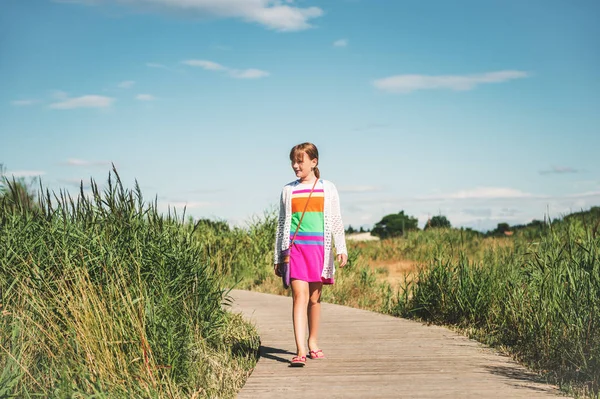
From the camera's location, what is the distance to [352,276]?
43.1ft

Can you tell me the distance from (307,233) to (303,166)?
0.63m

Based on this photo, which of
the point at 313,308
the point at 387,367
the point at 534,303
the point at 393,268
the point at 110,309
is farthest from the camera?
the point at 393,268

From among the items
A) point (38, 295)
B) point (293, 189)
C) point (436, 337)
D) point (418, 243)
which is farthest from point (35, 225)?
point (418, 243)

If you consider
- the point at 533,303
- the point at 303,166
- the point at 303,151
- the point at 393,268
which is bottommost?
the point at 393,268

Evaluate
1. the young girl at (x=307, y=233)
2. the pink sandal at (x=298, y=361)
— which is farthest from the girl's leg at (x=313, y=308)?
the pink sandal at (x=298, y=361)

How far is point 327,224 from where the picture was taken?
6.13 m

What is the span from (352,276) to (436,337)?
5843 millimetres

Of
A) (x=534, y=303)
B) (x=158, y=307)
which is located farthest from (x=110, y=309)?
(x=534, y=303)

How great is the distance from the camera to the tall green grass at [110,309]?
5191 millimetres

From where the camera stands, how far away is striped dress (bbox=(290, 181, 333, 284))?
19.7 feet

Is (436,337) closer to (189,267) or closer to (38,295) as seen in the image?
(189,267)

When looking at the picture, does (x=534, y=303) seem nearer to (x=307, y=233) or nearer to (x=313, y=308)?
(x=313, y=308)

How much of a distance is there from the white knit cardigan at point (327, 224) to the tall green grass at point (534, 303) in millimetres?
2041

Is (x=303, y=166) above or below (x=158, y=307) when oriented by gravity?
above
